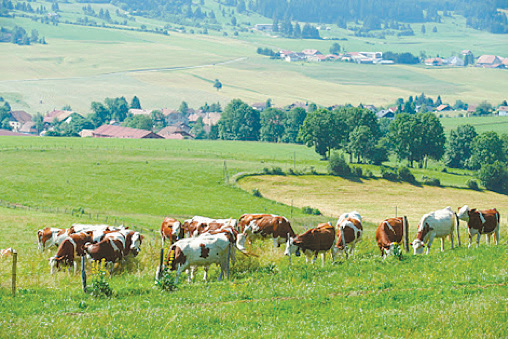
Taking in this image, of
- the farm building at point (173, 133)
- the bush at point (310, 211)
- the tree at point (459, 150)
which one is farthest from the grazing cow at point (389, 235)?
the farm building at point (173, 133)

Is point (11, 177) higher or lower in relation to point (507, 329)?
lower

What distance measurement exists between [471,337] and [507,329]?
1109mm

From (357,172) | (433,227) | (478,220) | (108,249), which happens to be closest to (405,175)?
(357,172)

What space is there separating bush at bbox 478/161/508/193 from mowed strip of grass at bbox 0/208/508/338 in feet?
265

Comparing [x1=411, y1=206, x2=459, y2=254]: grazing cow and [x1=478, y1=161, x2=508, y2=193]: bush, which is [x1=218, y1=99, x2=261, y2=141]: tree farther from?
[x1=411, y1=206, x2=459, y2=254]: grazing cow

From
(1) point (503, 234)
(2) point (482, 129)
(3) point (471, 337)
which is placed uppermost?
(3) point (471, 337)

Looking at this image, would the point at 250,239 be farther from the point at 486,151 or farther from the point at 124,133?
the point at 124,133

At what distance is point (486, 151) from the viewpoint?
120 m

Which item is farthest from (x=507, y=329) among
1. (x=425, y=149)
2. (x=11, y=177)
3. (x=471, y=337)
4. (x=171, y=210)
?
(x=425, y=149)

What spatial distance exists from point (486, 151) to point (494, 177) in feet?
71.2

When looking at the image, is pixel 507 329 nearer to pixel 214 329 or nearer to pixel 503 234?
pixel 214 329

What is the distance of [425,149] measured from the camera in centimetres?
12094

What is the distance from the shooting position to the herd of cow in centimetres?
2173

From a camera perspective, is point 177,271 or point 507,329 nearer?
point 507,329
